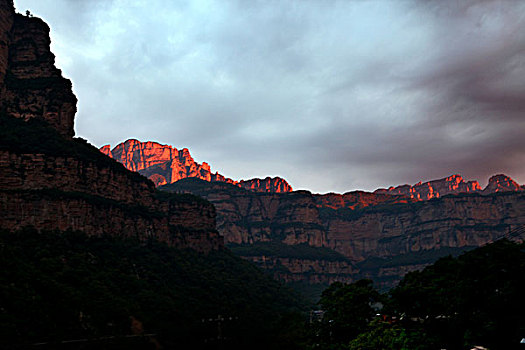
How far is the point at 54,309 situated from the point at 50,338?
22.0 ft

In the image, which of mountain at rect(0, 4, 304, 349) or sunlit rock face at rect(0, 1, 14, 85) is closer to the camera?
mountain at rect(0, 4, 304, 349)

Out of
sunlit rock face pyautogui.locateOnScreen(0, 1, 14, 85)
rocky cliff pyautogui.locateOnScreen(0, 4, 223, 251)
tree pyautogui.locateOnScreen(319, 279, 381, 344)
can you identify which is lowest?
tree pyautogui.locateOnScreen(319, 279, 381, 344)

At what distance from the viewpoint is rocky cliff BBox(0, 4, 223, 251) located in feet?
422

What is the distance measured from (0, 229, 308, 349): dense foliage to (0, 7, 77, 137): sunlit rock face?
41186 mm

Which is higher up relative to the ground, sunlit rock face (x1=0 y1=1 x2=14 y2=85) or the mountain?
sunlit rock face (x1=0 y1=1 x2=14 y2=85)

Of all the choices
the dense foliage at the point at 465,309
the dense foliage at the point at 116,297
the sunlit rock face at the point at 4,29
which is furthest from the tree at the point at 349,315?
the sunlit rock face at the point at 4,29

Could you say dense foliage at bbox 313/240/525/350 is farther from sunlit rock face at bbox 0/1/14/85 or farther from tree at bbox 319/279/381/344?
sunlit rock face at bbox 0/1/14/85

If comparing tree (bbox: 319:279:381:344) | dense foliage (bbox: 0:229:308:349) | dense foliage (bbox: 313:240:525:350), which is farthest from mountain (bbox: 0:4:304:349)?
dense foliage (bbox: 313:240:525:350)

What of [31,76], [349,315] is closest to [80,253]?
[31,76]

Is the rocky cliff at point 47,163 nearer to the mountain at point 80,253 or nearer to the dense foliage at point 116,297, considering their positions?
the mountain at point 80,253

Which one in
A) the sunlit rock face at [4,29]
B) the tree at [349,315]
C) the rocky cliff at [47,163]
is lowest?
the tree at [349,315]

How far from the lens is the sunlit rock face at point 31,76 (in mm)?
152625

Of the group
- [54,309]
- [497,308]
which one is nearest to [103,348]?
[54,309]

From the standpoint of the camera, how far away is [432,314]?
58.7 metres
